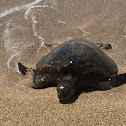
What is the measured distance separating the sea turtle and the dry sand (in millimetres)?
172

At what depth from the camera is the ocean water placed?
18.3 ft

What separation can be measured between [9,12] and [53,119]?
4.62 meters

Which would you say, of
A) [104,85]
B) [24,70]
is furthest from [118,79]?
[24,70]

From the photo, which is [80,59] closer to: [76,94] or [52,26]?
[76,94]

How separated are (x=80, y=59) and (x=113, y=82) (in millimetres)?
734

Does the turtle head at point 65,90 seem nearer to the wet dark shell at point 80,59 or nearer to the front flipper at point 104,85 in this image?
the wet dark shell at point 80,59

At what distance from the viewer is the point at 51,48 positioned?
567 cm

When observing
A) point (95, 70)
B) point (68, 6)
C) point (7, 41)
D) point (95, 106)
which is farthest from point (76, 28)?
point (95, 106)

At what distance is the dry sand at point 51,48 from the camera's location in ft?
11.1

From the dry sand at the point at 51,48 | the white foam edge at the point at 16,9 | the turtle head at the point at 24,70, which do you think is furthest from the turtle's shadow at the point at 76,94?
the white foam edge at the point at 16,9

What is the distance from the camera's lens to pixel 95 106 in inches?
139

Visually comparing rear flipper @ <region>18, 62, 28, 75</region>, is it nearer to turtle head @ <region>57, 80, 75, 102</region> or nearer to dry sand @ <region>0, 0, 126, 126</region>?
dry sand @ <region>0, 0, 126, 126</region>

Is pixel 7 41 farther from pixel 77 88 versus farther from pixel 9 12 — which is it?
pixel 77 88

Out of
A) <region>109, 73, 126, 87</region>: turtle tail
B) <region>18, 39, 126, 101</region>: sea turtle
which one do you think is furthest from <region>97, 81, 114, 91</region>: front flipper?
<region>109, 73, 126, 87</region>: turtle tail
